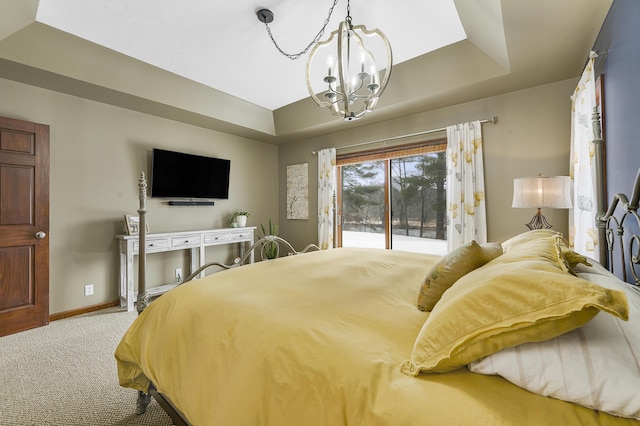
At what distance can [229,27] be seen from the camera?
2637mm

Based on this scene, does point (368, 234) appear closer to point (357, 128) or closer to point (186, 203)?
point (357, 128)

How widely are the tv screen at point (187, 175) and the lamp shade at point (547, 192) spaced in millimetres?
4008

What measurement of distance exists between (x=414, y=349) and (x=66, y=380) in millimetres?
2598

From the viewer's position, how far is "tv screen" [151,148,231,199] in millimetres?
3908

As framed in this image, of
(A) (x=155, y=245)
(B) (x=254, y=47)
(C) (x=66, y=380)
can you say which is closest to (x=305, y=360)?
(C) (x=66, y=380)

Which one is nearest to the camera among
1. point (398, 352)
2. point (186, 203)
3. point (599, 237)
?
point (398, 352)

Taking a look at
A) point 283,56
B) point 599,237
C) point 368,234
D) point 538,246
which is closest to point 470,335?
point 538,246

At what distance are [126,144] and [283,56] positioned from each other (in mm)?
2366

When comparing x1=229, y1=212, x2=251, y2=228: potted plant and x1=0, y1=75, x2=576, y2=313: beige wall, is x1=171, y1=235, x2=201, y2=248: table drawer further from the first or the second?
x1=229, y1=212, x2=251, y2=228: potted plant

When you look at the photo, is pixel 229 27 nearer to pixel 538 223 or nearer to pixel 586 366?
pixel 586 366

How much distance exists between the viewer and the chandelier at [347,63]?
1975 millimetres

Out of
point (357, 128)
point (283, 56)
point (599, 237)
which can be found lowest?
point (599, 237)

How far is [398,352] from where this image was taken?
904 millimetres

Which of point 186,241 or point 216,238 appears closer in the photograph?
point 186,241
